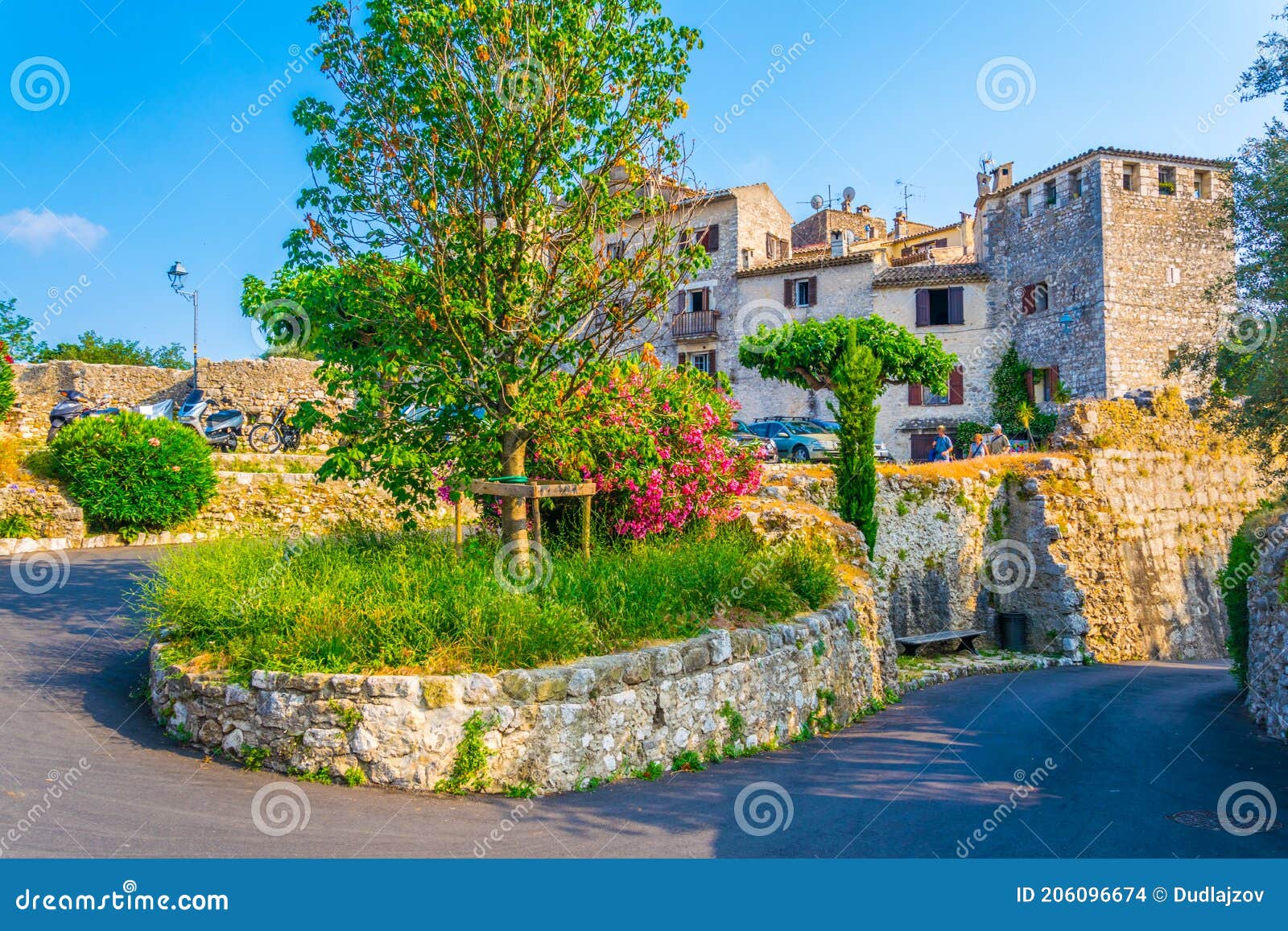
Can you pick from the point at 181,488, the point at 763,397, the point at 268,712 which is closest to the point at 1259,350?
the point at 268,712

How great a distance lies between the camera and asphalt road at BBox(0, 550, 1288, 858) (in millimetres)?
6207

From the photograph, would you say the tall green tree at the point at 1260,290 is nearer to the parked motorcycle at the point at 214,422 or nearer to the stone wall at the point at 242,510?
the stone wall at the point at 242,510

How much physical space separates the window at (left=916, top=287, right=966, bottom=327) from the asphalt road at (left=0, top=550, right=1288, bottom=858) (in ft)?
103

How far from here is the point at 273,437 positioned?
24.0m

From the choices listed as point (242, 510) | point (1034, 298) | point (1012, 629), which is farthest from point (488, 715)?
point (1034, 298)

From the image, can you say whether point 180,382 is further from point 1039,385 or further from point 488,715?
point 1039,385

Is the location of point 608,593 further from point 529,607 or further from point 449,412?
point 449,412

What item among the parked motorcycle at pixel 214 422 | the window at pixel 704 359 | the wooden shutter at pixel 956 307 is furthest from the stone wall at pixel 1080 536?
the window at pixel 704 359

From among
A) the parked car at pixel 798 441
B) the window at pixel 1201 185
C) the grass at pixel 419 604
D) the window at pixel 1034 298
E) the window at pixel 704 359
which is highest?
the window at pixel 1201 185

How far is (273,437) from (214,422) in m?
1.47

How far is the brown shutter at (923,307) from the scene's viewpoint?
41.1 metres

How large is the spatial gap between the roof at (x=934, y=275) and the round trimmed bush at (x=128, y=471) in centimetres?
3204

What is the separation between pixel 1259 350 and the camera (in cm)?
1358

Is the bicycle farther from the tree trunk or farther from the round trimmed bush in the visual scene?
the tree trunk
